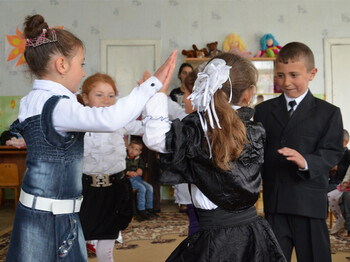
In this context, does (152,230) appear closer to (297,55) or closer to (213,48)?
(297,55)

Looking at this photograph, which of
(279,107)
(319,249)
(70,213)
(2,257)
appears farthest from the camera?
(2,257)

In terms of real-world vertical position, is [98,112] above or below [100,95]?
below

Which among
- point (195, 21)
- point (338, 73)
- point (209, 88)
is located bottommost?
point (209, 88)

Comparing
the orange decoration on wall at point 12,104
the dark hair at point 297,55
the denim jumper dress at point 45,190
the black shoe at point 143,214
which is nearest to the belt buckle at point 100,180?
the denim jumper dress at point 45,190

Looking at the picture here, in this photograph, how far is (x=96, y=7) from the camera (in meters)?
6.37

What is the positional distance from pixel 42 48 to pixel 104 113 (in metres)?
0.39

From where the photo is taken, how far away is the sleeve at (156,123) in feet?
4.21

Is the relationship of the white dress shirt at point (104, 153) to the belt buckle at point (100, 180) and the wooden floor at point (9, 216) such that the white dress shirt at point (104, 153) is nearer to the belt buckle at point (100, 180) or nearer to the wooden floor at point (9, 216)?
the belt buckle at point (100, 180)

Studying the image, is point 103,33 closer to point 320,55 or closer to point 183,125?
point 320,55

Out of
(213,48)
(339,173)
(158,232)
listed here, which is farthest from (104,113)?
(213,48)

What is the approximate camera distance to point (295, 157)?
1.68 m

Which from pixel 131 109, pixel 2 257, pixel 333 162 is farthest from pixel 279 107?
pixel 2 257

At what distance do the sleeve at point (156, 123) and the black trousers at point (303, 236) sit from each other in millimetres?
826

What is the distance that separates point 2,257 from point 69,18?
4205mm
